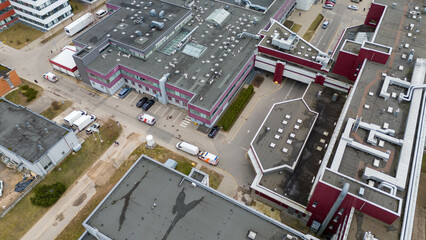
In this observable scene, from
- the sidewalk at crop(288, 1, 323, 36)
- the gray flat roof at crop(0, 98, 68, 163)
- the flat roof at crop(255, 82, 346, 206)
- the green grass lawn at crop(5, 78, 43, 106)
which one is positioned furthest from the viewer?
the sidewalk at crop(288, 1, 323, 36)

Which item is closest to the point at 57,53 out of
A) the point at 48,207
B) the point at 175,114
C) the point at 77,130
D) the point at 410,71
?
the point at 77,130

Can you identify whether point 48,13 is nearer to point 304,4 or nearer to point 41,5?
point 41,5

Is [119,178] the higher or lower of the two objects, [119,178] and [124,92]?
the lower

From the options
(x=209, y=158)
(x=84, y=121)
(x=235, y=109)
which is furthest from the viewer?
(x=235, y=109)

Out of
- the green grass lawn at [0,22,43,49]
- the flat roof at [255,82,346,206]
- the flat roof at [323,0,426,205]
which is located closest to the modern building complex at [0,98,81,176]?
the green grass lawn at [0,22,43,49]

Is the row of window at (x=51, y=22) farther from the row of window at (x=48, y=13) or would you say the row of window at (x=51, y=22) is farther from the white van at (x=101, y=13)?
the white van at (x=101, y=13)

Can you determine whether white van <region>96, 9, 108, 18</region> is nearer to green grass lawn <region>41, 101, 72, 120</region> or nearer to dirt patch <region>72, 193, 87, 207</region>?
green grass lawn <region>41, 101, 72, 120</region>

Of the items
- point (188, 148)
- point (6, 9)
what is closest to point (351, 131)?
point (188, 148)

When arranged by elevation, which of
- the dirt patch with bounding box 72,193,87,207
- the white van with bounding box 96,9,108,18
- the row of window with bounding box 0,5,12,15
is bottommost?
the dirt patch with bounding box 72,193,87,207

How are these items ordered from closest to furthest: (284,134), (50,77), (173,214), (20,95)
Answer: (173,214), (284,134), (20,95), (50,77)
